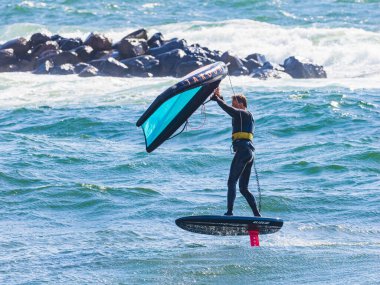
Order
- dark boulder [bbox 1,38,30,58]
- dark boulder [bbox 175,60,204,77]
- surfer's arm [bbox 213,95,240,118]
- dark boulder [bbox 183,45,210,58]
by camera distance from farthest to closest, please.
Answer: dark boulder [bbox 1,38,30,58] < dark boulder [bbox 183,45,210,58] < dark boulder [bbox 175,60,204,77] < surfer's arm [bbox 213,95,240,118]

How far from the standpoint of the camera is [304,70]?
3675 centimetres

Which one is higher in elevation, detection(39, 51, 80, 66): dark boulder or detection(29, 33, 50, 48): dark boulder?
detection(29, 33, 50, 48): dark boulder

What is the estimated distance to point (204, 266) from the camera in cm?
1522

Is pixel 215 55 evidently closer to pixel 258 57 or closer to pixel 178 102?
pixel 258 57

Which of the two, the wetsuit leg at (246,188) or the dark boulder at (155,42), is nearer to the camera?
the wetsuit leg at (246,188)

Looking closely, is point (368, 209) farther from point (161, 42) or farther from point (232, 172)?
point (161, 42)

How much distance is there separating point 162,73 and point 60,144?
1235cm

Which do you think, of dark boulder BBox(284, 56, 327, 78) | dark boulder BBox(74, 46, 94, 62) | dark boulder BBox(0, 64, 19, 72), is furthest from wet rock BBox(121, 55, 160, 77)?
dark boulder BBox(284, 56, 327, 78)

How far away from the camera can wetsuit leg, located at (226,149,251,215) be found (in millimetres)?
14922

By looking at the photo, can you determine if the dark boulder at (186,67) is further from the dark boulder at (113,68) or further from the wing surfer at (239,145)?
the wing surfer at (239,145)

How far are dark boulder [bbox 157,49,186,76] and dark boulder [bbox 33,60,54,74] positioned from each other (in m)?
4.74

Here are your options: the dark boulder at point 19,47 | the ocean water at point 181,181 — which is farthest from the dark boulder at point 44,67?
the dark boulder at point 19,47

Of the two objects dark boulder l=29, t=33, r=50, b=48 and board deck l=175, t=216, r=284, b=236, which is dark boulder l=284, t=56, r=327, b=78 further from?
board deck l=175, t=216, r=284, b=236

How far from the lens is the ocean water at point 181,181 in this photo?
15.4m
